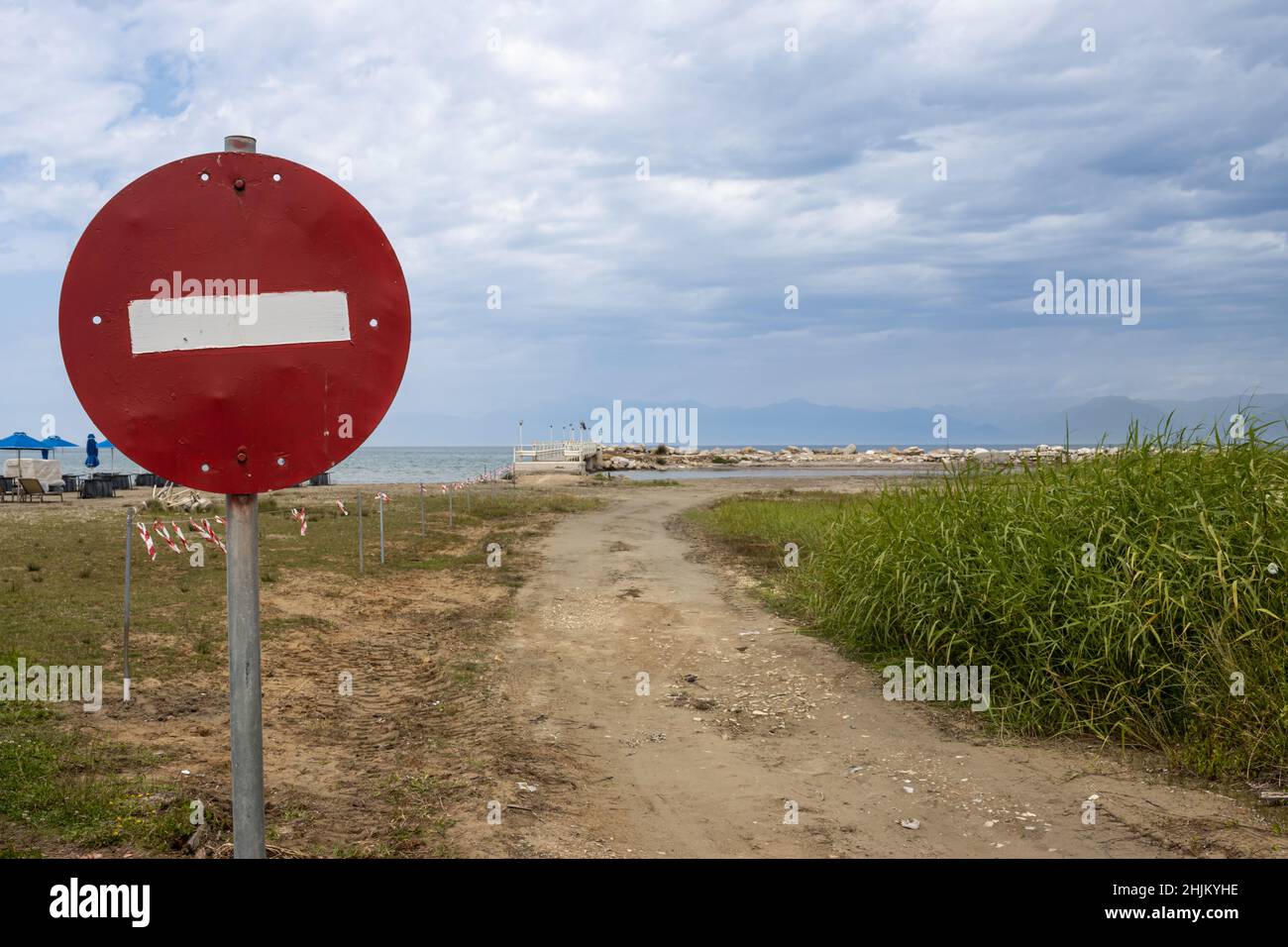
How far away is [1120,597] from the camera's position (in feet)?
21.6

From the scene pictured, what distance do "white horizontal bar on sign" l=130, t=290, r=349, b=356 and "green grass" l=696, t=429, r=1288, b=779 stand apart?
5.77 metres

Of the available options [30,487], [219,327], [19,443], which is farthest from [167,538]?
[19,443]

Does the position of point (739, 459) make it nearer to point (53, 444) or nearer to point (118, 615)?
point (53, 444)

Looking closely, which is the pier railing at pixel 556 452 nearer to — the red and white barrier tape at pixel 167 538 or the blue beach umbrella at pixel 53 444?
the blue beach umbrella at pixel 53 444

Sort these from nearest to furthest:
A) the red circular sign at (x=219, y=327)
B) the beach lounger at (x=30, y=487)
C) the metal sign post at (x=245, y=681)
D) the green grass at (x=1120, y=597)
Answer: the metal sign post at (x=245, y=681)
the red circular sign at (x=219, y=327)
the green grass at (x=1120, y=597)
the beach lounger at (x=30, y=487)

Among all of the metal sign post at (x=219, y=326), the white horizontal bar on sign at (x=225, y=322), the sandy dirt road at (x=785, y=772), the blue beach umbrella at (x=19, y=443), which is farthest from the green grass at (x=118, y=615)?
the blue beach umbrella at (x=19, y=443)

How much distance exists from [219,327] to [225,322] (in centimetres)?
2

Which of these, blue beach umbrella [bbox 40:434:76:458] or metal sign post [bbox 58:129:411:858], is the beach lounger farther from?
metal sign post [bbox 58:129:411:858]

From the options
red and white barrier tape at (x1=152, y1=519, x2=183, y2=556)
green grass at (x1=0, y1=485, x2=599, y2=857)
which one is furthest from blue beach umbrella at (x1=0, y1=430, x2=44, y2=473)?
red and white barrier tape at (x1=152, y1=519, x2=183, y2=556)

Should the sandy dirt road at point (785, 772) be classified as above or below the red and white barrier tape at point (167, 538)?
below

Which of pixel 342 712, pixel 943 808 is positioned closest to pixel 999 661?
pixel 943 808

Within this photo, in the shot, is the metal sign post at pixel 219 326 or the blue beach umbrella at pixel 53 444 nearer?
the metal sign post at pixel 219 326

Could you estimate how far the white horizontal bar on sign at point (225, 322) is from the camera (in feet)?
7.39

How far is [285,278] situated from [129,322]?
0.39 meters
